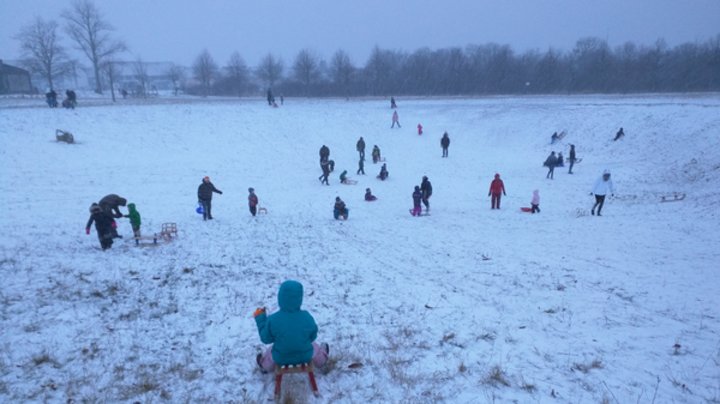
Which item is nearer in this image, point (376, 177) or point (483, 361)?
point (483, 361)

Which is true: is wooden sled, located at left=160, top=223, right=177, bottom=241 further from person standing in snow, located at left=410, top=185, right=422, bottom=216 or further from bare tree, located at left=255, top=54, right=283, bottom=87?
bare tree, located at left=255, top=54, right=283, bottom=87

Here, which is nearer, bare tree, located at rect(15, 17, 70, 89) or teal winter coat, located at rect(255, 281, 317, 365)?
teal winter coat, located at rect(255, 281, 317, 365)

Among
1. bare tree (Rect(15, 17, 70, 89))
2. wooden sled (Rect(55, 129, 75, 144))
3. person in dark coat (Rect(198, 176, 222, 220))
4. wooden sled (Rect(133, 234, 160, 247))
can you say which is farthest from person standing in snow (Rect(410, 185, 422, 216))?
bare tree (Rect(15, 17, 70, 89))

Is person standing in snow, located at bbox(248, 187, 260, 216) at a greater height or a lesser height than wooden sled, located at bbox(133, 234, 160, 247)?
greater

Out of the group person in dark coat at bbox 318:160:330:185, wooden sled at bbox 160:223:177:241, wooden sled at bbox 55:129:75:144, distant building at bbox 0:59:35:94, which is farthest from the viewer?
distant building at bbox 0:59:35:94

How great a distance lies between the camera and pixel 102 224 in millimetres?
10172

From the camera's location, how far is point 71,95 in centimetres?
3016

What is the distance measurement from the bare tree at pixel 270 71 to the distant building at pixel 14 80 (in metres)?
35.7

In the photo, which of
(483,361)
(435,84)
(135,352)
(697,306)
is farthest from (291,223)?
(435,84)

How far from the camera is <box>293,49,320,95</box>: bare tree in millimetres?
68438

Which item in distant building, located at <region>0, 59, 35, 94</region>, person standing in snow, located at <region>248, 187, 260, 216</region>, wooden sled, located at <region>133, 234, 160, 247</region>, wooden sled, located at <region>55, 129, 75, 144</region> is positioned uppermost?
distant building, located at <region>0, 59, 35, 94</region>

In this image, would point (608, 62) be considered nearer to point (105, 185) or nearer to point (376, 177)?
point (376, 177)

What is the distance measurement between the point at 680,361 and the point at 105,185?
72.5ft

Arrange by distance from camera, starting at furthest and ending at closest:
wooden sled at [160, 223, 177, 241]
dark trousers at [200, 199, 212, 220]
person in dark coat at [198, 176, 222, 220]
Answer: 1. dark trousers at [200, 199, 212, 220]
2. person in dark coat at [198, 176, 222, 220]
3. wooden sled at [160, 223, 177, 241]
